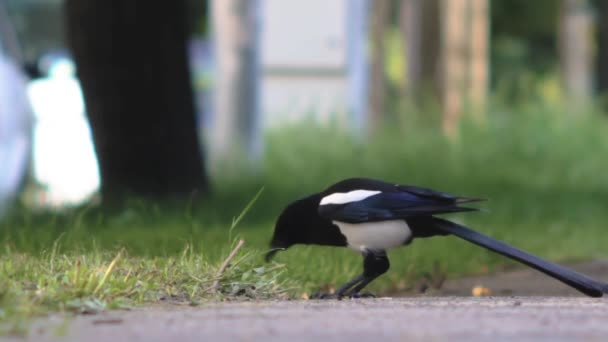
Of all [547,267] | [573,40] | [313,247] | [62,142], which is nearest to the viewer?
[547,267]

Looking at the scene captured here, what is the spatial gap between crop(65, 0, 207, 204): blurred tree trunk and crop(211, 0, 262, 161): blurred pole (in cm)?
300

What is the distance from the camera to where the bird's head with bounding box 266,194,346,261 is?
19.4 feet

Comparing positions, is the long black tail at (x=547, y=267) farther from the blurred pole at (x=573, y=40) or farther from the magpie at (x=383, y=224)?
the blurred pole at (x=573, y=40)

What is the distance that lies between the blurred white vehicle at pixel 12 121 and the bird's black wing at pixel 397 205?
16.0 ft

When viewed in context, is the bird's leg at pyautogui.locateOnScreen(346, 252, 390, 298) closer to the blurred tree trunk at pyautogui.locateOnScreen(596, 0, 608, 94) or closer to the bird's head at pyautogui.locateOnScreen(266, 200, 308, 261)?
the bird's head at pyautogui.locateOnScreen(266, 200, 308, 261)

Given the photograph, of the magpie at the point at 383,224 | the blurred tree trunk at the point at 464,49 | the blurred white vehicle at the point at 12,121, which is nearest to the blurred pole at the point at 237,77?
the blurred white vehicle at the point at 12,121

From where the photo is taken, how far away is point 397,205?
5.66 meters

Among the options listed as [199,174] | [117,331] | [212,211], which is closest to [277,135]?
[199,174]

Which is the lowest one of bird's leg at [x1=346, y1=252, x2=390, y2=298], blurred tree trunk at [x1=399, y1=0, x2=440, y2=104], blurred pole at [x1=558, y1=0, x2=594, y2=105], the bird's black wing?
blurred pole at [x1=558, y1=0, x2=594, y2=105]

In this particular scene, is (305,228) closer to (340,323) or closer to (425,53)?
(340,323)

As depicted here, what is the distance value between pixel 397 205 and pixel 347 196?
23 centimetres

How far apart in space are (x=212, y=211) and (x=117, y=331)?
5281 millimetres

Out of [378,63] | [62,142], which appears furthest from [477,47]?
[378,63]

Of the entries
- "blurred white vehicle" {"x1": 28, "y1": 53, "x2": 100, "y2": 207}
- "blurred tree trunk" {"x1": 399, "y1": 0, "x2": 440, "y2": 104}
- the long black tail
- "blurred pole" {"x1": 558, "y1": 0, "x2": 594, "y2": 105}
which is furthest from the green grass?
"blurred pole" {"x1": 558, "y1": 0, "x2": 594, "y2": 105}
